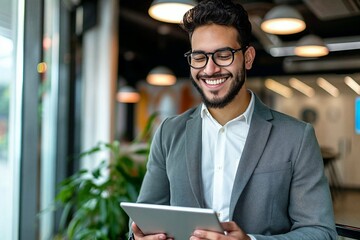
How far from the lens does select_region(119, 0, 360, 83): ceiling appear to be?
7695 millimetres

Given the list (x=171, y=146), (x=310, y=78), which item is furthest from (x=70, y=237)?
(x=310, y=78)

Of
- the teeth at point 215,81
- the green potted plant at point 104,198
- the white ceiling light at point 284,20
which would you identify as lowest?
the green potted plant at point 104,198

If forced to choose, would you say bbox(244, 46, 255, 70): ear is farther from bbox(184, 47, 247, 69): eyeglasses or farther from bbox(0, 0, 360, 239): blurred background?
bbox(0, 0, 360, 239): blurred background

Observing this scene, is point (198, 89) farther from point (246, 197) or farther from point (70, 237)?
point (70, 237)

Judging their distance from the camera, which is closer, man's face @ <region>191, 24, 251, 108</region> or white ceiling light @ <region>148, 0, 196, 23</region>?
man's face @ <region>191, 24, 251, 108</region>

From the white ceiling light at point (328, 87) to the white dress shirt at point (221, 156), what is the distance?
29.1 ft

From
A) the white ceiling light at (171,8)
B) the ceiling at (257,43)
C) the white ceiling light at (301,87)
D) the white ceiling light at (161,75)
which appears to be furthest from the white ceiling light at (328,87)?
the white ceiling light at (171,8)

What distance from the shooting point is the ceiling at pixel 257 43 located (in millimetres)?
7695

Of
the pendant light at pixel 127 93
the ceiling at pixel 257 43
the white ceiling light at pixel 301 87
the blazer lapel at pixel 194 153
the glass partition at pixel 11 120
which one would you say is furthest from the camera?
the pendant light at pixel 127 93

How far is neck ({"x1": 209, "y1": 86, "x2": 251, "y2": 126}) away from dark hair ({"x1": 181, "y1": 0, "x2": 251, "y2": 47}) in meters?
0.18

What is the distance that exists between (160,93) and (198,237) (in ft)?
40.8

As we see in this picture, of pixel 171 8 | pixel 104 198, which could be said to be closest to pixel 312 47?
pixel 171 8

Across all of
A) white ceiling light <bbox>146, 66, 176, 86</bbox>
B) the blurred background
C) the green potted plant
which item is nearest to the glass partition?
the blurred background

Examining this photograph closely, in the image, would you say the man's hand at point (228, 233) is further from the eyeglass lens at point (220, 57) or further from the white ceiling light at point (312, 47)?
the white ceiling light at point (312, 47)
